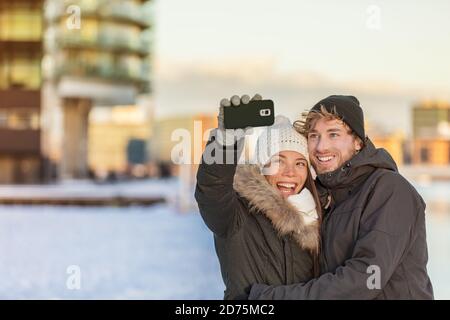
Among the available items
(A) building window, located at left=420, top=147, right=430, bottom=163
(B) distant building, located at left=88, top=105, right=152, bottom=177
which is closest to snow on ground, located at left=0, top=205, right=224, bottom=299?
(B) distant building, located at left=88, top=105, right=152, bottom=177

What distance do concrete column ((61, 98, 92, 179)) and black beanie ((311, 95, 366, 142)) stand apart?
4068 cm

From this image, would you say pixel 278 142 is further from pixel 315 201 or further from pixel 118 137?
pixel 118 137

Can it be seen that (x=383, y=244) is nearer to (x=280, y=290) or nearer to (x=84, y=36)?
(x=280, y=290)

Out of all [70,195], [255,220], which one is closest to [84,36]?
[70,195]

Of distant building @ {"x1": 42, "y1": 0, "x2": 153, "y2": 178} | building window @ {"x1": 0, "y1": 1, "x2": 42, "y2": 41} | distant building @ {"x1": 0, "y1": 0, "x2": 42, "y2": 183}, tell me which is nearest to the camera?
distant building @ {"x1": 0, "y1": 0, "x2": 42, "y2": 183}

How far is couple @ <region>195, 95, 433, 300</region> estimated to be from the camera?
Result: 277cm

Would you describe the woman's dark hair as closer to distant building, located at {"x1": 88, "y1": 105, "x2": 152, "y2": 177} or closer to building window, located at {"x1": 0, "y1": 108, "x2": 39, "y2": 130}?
building window, located at {"x1": 0, "y1": 108, "x2": 39, "y2": 130}

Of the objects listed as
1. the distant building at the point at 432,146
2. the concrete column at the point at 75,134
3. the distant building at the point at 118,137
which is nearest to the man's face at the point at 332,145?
the concrete column at the point at 75,134

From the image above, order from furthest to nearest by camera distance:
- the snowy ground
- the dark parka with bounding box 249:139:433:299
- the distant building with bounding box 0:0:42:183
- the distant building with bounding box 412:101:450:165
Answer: the distant building with bounding box 412:101:450:165, the distant building with bounding box 0:0:42:183, the snowy ground, the dark parka with bounding box 249:139:433:299

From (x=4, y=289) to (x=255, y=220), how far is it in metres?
6.71

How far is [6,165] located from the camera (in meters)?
36.8

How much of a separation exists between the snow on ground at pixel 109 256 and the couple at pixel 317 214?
5.27 m

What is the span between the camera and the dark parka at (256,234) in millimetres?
2988

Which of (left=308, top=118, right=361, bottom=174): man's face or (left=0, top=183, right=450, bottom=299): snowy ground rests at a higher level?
(left=308, top=118, right=361, bottom=174): man's face
